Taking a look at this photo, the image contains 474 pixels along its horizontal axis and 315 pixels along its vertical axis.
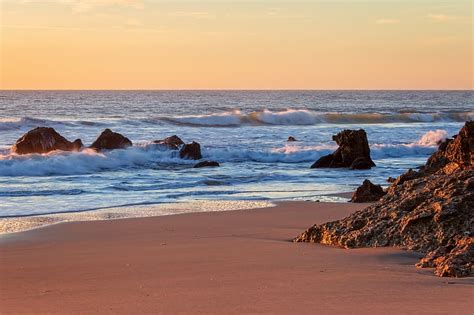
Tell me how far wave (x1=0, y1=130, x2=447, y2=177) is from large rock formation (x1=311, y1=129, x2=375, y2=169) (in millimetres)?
3545

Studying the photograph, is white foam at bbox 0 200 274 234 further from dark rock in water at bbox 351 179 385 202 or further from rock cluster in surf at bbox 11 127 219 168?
rock cluster in surf at bbox 11 127 219 168

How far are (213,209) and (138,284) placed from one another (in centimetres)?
671

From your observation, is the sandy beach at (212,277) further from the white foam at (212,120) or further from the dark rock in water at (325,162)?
the white foam at (212,120)

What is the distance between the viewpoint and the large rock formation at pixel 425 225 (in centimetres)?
617

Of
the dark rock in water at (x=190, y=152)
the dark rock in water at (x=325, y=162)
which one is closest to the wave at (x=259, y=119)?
the dark rock in water at (x=190, y=152)

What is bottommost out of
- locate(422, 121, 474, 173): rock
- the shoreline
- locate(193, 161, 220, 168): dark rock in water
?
locate(193, 161, 220, 168): dark rock in water

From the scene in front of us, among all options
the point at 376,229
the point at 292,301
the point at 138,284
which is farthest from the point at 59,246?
the point at 292,301

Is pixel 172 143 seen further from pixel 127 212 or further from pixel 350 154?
pixel 127 212

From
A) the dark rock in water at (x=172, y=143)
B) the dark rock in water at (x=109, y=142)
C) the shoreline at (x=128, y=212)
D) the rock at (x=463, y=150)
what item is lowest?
the shoreline at (x=128, y=212)

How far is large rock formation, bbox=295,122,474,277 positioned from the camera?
6.17m

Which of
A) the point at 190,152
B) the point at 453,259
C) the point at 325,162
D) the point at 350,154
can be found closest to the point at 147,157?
the point at 190,152

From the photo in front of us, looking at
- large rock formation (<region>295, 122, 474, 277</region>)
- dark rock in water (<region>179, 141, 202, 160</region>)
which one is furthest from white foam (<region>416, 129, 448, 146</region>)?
large rock formation (<region>295, 122, 474, 277</region>)

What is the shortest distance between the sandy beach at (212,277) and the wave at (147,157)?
38.6 feet

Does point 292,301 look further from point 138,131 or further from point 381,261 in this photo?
point 138,131
